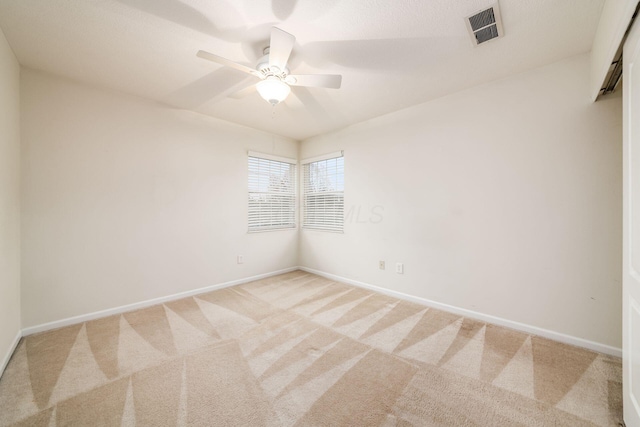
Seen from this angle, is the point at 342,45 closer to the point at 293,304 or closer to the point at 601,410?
the point at 293,304

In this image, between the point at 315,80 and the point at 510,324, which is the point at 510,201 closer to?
the point at 510,324

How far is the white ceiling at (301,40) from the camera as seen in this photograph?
1.58m

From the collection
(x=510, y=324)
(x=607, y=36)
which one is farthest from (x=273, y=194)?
(x=607, y=36)

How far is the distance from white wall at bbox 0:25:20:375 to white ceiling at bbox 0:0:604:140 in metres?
0.26

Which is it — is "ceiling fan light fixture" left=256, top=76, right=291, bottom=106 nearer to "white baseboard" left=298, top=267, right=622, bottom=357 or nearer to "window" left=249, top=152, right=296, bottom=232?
"window" left=249, top=152, right=296, bottom=232

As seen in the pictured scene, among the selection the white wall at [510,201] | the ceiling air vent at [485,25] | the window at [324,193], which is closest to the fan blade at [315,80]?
the ceiling air vent at [485,25]

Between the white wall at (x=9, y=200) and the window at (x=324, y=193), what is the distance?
335 cm

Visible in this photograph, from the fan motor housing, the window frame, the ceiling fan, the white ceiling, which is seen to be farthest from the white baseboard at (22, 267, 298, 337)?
the fan motor housing

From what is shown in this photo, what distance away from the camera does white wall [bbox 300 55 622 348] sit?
1990mm

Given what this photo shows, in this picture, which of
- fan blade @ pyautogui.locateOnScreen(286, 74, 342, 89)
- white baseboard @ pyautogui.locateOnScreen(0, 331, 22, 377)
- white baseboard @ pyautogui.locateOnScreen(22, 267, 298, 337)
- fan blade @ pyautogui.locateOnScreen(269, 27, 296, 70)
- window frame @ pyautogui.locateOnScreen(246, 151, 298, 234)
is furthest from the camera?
window frame @ pyautogui.locateOnScreen(246, 151, 298, 234)

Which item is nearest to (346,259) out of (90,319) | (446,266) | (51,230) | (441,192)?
(446,266)

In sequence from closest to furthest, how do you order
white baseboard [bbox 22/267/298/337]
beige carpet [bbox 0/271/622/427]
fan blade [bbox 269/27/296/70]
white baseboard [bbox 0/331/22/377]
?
beige carpet [bbox 0/271/622/427] → fan blade [bbox 269/27/296/70] → white baseboard [bbox 0/331/22/377] → white baseboard [bbox 22/267/298/337]

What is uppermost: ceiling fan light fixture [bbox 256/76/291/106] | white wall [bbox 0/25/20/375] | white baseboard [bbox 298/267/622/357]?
ceiling fan light fixture [bbox 256/76/291/106]

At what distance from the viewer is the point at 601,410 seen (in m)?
1.43
